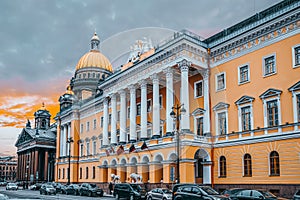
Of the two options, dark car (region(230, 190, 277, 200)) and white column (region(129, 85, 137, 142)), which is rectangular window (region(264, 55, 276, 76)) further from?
white column (region(129, 85, 137, 142))

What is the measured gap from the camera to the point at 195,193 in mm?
23547

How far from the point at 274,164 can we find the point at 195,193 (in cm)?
1004

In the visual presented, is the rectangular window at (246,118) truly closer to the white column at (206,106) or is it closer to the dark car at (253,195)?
the white column at (206,106)

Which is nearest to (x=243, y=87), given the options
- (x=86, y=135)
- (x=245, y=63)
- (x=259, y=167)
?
(x=245, y=63)

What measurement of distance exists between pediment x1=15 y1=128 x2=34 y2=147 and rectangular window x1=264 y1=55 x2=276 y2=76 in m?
77.0

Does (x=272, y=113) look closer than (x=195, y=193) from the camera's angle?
No

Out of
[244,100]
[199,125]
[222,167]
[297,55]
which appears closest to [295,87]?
[297,55]

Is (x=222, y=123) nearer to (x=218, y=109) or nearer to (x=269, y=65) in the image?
(x=218, y=109)

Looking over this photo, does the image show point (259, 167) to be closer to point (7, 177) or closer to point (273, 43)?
point (273, 43)

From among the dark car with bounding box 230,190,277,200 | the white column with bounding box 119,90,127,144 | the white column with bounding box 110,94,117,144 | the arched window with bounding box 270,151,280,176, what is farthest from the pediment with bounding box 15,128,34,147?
the dark car with bounding box 230,190,277,200

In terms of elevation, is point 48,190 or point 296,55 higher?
point 296,55

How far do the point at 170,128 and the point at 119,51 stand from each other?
34.2 feet

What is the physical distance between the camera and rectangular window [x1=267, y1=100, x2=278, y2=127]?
31172 mm

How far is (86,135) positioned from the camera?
62281mm
